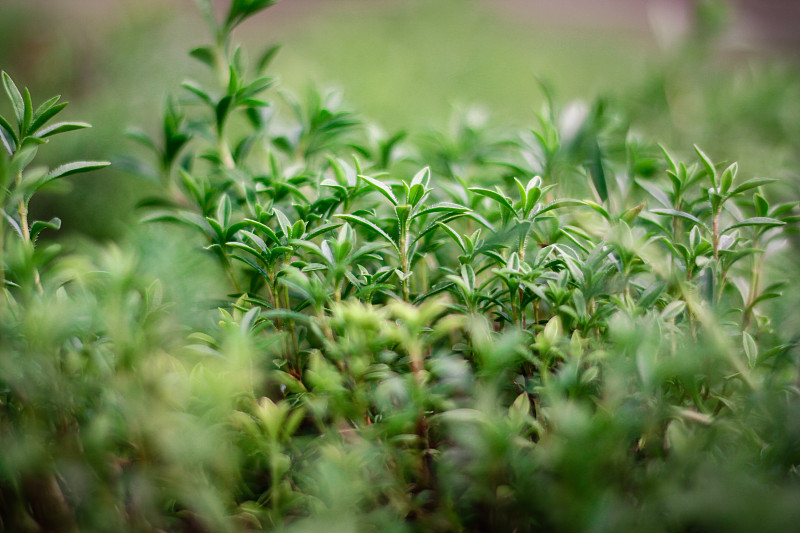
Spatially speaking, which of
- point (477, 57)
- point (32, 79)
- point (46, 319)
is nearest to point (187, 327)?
→ point (46, 319)

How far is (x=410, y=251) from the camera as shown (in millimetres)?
519

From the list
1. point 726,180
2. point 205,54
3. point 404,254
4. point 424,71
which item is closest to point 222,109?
point 205,54

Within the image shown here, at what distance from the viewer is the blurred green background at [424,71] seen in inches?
43.3

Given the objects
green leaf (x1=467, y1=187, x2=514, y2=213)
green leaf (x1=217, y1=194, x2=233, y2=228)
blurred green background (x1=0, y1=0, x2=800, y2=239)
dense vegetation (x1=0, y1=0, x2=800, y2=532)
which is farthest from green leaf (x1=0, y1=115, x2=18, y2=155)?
green leaf (x1=467, y1=187, x2=514, y2=213)

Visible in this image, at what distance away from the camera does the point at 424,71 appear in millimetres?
2078

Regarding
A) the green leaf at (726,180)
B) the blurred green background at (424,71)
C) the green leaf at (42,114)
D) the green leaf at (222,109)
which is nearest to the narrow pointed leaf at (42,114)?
the green leaf at (42,114)

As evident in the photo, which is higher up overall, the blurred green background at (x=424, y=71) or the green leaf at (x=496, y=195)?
the blurred green background at (x=424, y=71)

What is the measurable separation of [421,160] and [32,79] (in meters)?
1.21

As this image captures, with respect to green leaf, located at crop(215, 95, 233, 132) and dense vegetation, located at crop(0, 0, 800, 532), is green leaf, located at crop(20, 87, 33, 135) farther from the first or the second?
green leaf, located at crop(215, 95, 233, 132)

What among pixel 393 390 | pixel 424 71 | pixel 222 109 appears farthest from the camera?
pixel 424 71

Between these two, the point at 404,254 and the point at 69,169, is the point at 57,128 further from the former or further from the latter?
the point at 404,254

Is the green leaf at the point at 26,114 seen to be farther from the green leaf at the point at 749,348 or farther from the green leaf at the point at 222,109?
the green leaf at the point at 749,348

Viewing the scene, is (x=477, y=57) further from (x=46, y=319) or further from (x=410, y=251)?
(x=46, y=319)

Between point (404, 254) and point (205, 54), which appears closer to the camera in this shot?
point (404, 254)
